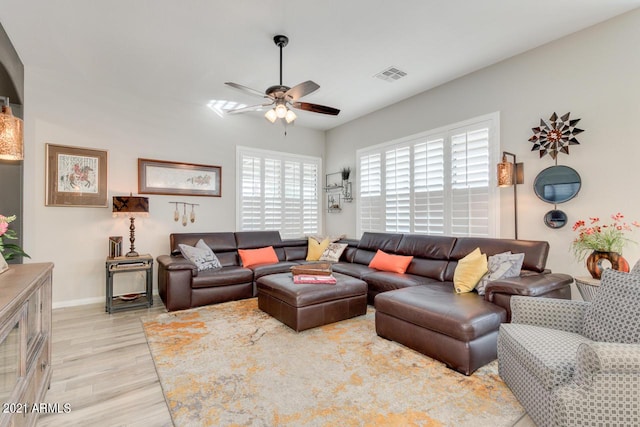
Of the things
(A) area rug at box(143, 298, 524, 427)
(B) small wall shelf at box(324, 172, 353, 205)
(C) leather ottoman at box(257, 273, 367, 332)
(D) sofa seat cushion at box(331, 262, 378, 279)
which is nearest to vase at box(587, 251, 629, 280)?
(A) area rug at box(143, 298, 524, 427)

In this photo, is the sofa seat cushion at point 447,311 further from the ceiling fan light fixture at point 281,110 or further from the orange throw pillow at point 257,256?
the orange throw pillow at point 257,256

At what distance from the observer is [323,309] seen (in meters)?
3.23

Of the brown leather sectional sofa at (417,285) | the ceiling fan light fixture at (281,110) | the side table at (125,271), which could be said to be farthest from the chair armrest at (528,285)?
the side table at (125,271)

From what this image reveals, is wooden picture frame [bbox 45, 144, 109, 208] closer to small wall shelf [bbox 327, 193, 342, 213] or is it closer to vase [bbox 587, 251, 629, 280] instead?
small wall shelf [bbox 327, 193, 342, 213]

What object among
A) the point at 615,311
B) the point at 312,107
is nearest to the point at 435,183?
the point at 312,107

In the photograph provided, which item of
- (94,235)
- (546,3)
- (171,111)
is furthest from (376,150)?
(94,235)

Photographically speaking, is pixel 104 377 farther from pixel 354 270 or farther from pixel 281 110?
pixel 354 270

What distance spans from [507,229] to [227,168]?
4.29 metres

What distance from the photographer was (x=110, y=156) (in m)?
4.33

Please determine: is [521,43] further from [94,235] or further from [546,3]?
[94,235]

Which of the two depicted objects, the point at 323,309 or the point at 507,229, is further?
the point at 507,229

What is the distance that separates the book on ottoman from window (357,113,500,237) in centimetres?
189

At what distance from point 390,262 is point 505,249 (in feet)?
4.61

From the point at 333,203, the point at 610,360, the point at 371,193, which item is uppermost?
the point at 371,193
